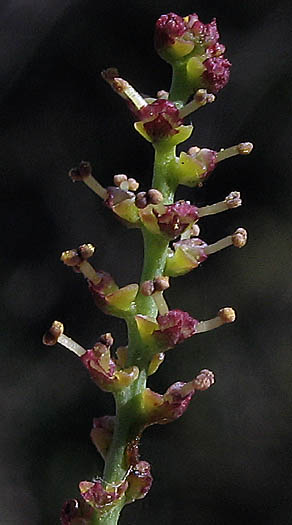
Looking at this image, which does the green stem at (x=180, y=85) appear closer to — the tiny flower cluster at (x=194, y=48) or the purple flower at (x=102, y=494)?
the tiny flower cluster at (x=194, y=48)

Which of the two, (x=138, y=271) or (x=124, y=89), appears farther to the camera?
(x=138, y=271)

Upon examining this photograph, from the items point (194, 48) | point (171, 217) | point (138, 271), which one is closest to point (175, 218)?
point (171, 217)

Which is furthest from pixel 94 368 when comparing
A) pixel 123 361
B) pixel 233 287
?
pixel 233 287

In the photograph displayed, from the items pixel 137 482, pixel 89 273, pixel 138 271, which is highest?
pixel 138 271

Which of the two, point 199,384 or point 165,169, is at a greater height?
point 165,169

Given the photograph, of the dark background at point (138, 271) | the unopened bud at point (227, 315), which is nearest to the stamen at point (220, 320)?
the unopened bud at point (227, 315)

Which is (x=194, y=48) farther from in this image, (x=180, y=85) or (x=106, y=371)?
(x=106, y=371)
